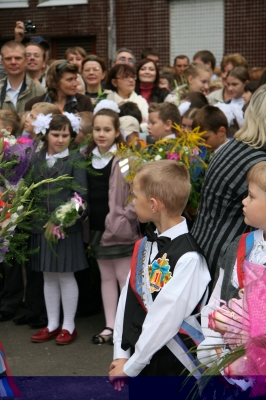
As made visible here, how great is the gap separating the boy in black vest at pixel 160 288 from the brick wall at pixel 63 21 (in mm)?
14476

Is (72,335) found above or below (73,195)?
below

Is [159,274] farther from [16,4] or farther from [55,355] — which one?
[16,4]

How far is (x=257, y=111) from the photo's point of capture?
11.2 feet

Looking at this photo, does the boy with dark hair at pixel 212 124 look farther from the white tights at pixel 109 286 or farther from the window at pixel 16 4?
the window at pixel 16 4

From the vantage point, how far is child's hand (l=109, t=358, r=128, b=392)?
292 cm

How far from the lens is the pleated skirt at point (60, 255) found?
520 cm

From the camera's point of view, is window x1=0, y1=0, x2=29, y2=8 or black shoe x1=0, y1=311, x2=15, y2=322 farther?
window x1=0, y1=0, x2=29, y2=8

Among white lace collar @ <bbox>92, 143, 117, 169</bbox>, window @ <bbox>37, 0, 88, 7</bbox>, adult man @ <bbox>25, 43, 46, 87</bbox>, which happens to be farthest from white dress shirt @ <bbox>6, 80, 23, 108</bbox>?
window @ <bbox>37, 0, 88, 7</bbox>

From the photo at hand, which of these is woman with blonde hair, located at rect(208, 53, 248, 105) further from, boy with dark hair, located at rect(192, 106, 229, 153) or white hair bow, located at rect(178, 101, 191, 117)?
boy with dark hair, located at rect(192, 106, 229, 153)

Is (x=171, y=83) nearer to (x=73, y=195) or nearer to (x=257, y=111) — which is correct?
(x=73, y=195)

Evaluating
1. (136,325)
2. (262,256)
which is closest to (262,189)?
(262,256)

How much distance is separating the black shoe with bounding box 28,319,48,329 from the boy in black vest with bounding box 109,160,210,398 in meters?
2.70

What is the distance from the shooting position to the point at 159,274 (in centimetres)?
300

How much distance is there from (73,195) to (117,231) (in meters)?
0.43
